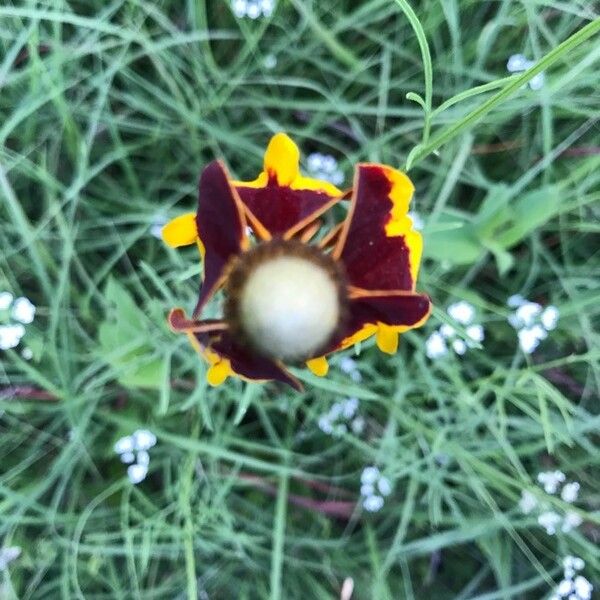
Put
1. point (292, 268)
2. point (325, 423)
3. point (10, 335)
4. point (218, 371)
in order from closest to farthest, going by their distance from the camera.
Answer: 1. point (292, 268)
2. point (218, 371)
3. point (10, 335)
4. point (325, 423)

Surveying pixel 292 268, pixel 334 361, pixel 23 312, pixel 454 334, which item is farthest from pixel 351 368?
pixel 292 268

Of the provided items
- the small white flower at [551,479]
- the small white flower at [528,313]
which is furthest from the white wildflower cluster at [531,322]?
the small white flower at [551,479]

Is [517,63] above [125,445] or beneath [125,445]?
above

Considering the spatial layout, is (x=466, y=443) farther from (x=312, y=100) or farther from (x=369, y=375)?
(x=312, y=100)

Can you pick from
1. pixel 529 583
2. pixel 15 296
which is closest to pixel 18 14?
pixel 15 296

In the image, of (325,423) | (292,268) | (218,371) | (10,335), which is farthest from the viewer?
(325,423)

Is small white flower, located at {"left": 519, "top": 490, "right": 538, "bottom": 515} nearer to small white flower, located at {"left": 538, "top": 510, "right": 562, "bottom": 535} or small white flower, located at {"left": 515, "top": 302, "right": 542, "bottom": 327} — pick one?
small white flower, located at {"left": 538, "top": 510, "right": 562, "bottom": 535}

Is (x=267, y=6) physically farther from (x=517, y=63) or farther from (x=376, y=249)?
(x=376, y=249)
